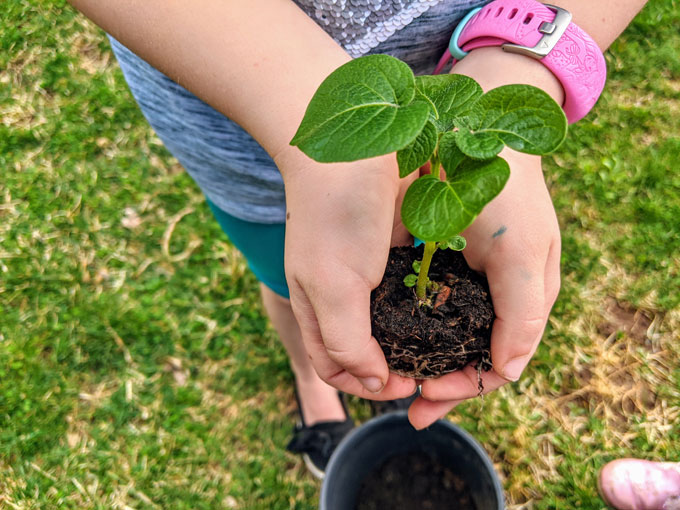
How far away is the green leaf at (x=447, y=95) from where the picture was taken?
0.93m

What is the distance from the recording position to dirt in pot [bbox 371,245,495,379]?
1214 millimetres

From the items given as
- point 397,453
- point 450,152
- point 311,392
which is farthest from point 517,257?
point 311,392

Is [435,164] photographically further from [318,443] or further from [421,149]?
[318,443]

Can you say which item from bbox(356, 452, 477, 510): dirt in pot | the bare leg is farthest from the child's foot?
bbox(356, 452, 477, 510): dirt in pot

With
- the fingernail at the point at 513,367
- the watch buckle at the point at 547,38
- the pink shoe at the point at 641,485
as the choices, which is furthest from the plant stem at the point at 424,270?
the pink shoe at the point at 641,485

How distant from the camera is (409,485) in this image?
6.59ft

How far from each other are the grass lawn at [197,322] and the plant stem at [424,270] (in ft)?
4.42

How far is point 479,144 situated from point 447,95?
5.4 inches

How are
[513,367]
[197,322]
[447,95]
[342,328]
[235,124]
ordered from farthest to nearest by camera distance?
[197,322], [235,124], [513,367], [342,328], [447,95]

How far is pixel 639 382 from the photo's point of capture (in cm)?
238

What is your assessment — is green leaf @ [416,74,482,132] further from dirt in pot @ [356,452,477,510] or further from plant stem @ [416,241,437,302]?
dirt in pot @ [356,452,477,510]

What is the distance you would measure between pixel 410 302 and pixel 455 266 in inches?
5.9

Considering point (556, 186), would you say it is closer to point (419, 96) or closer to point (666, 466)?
point (666, 466)

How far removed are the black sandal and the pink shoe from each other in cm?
110
